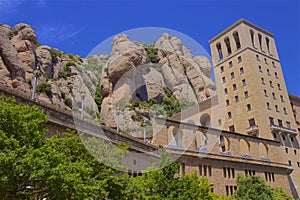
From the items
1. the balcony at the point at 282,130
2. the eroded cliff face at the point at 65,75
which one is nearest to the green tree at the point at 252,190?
the eroded cliff face at the point at 65,75

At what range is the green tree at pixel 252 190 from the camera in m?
30.0

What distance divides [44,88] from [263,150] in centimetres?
4319

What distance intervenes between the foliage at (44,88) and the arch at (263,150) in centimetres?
4215

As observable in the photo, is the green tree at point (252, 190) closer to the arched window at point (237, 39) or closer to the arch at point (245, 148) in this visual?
the arch at point (245, 148)

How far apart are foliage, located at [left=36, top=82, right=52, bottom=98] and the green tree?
4437 cm

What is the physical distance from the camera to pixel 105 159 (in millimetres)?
14320

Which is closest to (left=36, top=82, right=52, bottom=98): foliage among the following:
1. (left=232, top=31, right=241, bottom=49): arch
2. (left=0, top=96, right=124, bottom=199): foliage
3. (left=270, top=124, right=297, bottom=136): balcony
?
(left=232, top=31, right=241, bottom=49): arch

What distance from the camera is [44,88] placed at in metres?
63.2

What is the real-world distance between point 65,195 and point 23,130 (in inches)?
107

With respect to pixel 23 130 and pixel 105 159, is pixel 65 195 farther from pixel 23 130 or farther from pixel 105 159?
pixel 105 159

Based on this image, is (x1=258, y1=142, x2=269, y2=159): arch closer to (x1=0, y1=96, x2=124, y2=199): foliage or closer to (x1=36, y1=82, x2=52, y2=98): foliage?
(x1=0, y1=96, x2=124, y2=199): foliage

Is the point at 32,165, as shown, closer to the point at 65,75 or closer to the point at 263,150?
the point at 263,150

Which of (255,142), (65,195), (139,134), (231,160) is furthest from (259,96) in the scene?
(65,195)

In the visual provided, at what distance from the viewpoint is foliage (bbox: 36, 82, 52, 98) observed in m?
62.5
